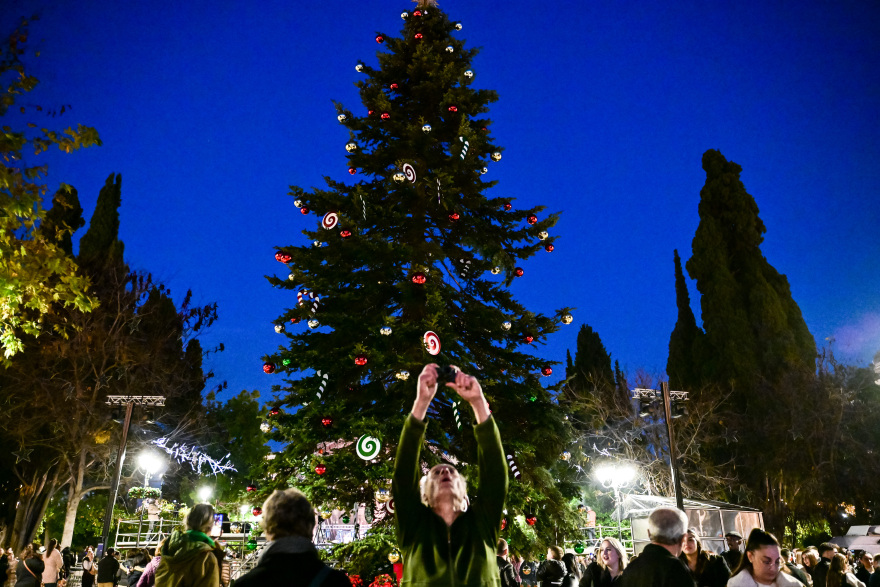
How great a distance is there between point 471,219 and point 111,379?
1909cm

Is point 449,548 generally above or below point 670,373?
below

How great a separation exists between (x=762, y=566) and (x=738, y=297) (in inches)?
1344

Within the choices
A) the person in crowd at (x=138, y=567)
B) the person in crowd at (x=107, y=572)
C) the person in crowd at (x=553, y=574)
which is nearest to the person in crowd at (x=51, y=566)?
the person in crowd at (x=107, y=572)

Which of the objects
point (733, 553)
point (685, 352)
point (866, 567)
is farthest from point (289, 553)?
point (685, 352)

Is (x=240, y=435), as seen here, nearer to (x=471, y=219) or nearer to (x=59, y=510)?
(x=59, y=510)

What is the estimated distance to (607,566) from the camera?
583 centimetres

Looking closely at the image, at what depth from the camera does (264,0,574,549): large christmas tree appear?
30.2 feet

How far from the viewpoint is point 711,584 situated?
17.3 ft

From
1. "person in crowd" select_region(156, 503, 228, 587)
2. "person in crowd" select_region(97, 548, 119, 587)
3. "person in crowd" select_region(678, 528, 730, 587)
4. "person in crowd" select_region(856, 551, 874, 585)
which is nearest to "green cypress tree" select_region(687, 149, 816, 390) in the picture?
"person in crowd" select_region(856, 551, 874, 585)

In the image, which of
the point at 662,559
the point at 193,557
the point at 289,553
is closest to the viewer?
the point at 289,553

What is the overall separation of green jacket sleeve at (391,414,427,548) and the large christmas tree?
621 cm

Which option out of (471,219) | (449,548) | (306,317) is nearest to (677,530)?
(449,548)

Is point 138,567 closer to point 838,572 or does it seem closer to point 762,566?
point 762,566

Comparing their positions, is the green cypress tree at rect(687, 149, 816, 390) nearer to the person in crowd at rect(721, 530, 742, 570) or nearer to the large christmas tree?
the large christmas tree
